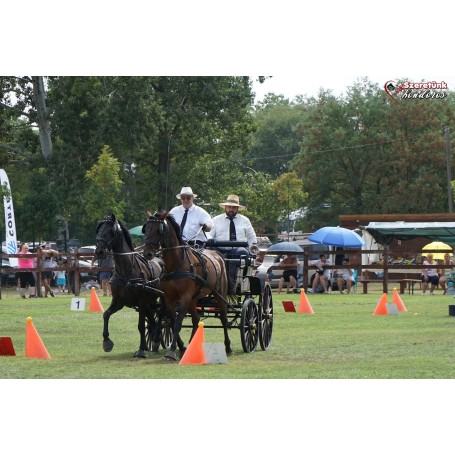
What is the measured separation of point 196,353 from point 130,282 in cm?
195

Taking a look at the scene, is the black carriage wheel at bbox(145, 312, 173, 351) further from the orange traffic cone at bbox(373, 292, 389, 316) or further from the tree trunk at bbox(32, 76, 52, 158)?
the tree trunk at bbox(32, 76, 52, 158)

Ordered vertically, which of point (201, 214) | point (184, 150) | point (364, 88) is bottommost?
point (201, 214)

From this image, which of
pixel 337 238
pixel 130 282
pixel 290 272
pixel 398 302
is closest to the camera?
pixel 130 282

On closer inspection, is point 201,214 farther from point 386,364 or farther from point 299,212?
point 299,212

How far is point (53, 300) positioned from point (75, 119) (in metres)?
15.8

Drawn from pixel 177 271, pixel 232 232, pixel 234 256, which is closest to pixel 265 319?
pixel 234 256

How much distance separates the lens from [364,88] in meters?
60.8

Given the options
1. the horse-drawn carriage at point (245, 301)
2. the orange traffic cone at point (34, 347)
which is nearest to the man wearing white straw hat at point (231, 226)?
the horse-drawn carriage at point (245, 301)

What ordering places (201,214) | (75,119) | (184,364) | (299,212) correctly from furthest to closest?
1. (299,212)
2. (75,119)
3. (201,214)
4. (184,364)

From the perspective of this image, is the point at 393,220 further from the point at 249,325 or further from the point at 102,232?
the point at 102,232

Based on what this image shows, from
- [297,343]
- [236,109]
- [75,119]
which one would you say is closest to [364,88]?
[236,109]

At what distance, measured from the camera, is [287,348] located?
52.5ft

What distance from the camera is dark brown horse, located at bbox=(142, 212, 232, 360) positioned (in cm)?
1359

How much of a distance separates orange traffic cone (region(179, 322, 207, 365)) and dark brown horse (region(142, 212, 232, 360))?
312 millimetres
